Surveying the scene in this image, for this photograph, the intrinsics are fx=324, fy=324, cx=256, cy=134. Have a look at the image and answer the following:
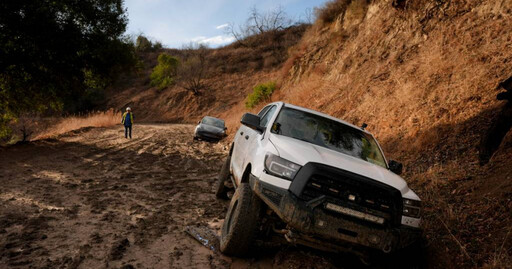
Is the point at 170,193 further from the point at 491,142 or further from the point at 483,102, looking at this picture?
the point at 483,102

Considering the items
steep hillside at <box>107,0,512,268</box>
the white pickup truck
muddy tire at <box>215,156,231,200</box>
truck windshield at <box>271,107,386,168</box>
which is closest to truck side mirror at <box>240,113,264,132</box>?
truck windshield at <box>271,107,386,168</box>

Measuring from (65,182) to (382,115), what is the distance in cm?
943

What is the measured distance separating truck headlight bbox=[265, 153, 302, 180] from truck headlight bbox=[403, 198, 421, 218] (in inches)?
45.7

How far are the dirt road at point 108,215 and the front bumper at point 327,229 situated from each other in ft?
2.42

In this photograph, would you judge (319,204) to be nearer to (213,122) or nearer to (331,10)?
(213,122)

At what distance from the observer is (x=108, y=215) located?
4660 mm

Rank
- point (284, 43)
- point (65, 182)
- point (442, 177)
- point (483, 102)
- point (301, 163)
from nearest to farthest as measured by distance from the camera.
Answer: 1. point (301, 163)
2. point (442, 177)
3. point (65, 182)
4. point (483, 102)
5. point (284, 43)

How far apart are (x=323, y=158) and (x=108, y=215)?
3.23 metres

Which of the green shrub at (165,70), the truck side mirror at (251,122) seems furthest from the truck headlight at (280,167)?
the green shrub at (165,70)

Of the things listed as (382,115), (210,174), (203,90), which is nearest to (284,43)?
(203,90)

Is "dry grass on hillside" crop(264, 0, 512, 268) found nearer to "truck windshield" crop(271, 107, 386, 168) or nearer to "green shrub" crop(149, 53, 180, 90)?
"truck windshield" crop(271, 107, 386, 168)

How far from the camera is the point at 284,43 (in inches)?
1986

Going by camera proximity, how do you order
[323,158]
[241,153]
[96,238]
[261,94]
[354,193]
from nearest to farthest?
1. [354,193]
2. [323,158]
3. [96,238]
4. [241,153]
5. [261,94]

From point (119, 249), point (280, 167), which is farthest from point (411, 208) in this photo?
point (119, 249)
